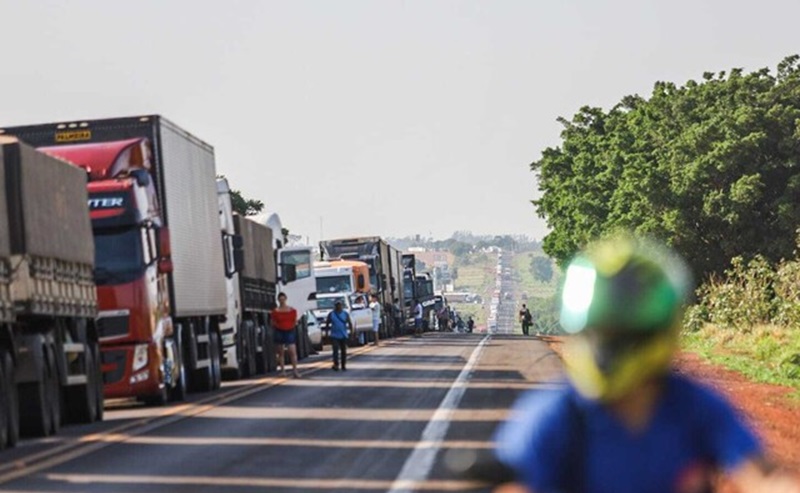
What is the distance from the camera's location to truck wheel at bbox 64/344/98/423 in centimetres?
2402

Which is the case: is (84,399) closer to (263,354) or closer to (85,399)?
(85,399)

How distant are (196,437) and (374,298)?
4870 centimetres

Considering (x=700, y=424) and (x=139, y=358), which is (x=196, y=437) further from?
(x=700, y=424)

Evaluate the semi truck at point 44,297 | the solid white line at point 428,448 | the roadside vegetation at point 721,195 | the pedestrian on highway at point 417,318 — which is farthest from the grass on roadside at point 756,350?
the pedestrian on highway at point 417,318

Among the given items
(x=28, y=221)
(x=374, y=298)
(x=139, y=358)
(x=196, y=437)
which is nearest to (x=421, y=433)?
(x=196, y=437)

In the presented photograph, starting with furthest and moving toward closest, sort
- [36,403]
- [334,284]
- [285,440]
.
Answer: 1. [334,284]
2. [36,403]
3. [285,440]

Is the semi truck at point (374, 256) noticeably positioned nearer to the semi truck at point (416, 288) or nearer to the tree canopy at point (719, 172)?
the tree canopy at point (719, 172)

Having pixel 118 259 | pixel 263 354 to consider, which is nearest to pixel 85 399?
pixel 118 259

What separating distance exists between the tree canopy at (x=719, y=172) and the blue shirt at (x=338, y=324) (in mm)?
30234

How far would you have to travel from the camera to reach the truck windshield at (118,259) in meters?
26.5

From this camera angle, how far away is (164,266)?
27438 mm

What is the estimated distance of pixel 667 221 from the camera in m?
70.4

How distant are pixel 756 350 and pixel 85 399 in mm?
21238

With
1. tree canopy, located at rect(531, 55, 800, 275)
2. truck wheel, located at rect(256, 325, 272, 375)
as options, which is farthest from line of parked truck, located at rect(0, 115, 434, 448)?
tree canopy, located at rect(531, 55, 800, 275)
